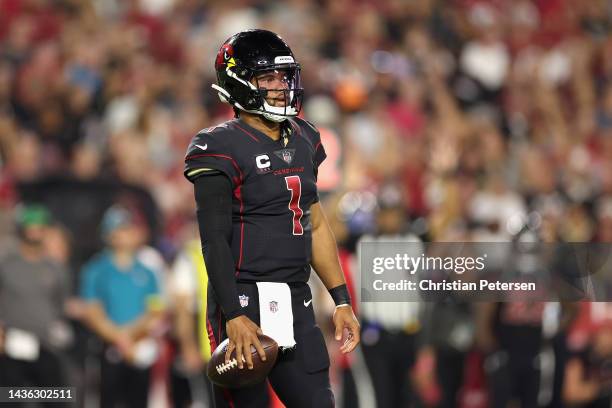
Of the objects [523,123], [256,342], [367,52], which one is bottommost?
[256,342]

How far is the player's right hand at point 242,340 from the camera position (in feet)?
14.2

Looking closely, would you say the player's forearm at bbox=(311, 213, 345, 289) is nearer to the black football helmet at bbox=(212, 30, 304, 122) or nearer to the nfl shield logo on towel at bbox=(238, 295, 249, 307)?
the nfl shield logo on towel at bbox=(238, 295, 249, 307)

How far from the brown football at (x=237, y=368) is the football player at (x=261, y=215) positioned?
0.27 ft

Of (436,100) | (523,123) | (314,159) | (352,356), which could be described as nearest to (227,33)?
(436,100)

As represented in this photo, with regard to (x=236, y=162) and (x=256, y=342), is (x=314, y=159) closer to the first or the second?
(x=236, y=162)

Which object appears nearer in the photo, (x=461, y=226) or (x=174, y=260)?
(x=174, y=260)

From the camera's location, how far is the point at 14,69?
1134cm

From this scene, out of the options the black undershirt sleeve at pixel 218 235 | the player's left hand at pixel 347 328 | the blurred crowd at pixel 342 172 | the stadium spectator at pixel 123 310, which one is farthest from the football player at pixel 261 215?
the stadium spectator at pixel 123 310

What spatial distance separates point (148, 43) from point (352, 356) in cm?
482

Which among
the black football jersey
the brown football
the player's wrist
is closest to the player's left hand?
the player's wrist

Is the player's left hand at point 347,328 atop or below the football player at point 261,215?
below

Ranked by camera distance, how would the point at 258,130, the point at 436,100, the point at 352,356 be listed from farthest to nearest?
Result: the point at 436,100 < the point at 352,356 < the point at 258,130

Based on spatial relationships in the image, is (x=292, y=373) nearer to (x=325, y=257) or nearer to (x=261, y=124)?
(x=325, y=257)

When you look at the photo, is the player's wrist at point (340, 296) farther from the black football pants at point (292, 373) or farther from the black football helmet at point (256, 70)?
the black football helmet at point (256, 70)
